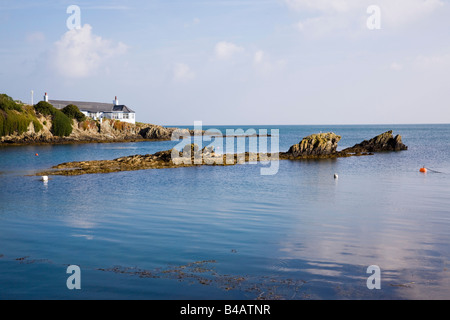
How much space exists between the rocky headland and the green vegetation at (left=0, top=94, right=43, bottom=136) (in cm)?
5832

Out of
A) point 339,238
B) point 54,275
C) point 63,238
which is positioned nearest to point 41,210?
point 63,238

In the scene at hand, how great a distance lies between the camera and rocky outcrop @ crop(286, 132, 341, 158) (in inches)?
2618

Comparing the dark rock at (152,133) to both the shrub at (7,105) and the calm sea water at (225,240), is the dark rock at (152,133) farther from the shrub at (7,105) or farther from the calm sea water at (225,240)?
the calm sea water at (225,240)

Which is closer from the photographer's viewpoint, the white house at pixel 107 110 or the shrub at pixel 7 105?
the shrub at pixel 7 105

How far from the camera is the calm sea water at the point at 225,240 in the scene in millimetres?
12539

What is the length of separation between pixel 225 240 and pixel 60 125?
106 meters

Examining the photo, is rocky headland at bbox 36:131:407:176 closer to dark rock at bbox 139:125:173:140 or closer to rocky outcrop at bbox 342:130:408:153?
Answer: rocky outcrop at bbox 342:130:408:153

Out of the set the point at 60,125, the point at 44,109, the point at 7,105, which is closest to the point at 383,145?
the point at 60,125

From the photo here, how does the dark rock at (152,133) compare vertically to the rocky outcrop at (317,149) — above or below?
above

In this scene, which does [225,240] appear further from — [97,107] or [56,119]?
[97,107]

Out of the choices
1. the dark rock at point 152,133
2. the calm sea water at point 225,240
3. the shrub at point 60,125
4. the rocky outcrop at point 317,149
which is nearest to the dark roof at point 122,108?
the dark rock at point 152,133

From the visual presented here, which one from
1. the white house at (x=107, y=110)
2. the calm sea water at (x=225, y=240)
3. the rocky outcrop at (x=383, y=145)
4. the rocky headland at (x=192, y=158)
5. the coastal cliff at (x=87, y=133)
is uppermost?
the white house at (x=107, y=110)

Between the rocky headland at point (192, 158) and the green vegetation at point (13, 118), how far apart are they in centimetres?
5832
